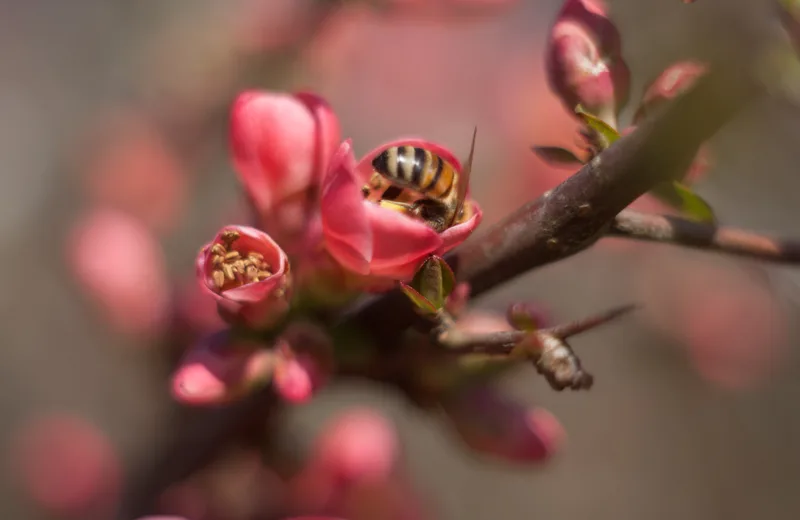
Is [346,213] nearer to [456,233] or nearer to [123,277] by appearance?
[456,233]

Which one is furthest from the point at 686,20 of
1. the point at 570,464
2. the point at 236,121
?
the point at 570,464

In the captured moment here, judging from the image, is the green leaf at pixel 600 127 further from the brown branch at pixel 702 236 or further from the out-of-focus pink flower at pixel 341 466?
the out-of-focus pink flower at pixel 341 466

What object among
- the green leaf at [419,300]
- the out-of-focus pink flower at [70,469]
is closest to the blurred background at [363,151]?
the out-of-focus pink flower at [70,469]

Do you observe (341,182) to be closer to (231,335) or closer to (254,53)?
(231,335)

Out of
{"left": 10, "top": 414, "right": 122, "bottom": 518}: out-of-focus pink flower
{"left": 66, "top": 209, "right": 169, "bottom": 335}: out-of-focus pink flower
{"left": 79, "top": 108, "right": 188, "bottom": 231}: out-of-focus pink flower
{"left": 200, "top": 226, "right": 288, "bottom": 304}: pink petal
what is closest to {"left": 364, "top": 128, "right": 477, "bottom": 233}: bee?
{"left": 200, "top": 226, "right": 288, "bottom": 304}: pink petal

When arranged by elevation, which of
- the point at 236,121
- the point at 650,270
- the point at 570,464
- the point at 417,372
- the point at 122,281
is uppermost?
the point at 236,121

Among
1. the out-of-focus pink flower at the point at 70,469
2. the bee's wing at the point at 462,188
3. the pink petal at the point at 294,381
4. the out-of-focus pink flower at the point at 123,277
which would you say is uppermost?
the bee's wing at the point at 462,188
